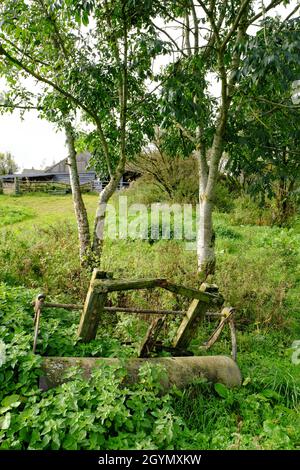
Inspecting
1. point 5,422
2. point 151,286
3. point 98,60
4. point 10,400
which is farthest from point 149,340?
point 98,60

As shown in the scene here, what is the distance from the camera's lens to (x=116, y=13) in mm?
4820

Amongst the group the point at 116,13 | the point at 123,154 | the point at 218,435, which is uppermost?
the point at 116,13

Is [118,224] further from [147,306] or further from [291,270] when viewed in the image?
[147,306]

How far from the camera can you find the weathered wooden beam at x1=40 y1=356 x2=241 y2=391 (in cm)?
293

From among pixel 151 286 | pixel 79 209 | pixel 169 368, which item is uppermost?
pixel 79 209

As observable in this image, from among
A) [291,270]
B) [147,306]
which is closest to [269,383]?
[147,306]

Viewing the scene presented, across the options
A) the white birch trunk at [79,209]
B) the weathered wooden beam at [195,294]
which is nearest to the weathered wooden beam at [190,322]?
the weathered wooden beam at [195,294]

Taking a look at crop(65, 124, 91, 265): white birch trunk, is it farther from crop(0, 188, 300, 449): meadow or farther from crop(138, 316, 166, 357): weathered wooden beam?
crop(138, 316, 166, 357): weathered wooden beam

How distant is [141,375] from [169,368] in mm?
343

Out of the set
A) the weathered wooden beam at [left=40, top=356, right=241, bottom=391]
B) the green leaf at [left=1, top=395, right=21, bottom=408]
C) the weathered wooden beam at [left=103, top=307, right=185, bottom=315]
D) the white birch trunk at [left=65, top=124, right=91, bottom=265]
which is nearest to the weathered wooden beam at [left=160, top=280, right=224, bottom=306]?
the weathered wooden beam at [left=103, top=307, right=185, bottom=315]

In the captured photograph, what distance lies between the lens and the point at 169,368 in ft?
10.5

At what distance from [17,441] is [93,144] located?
5.15 meters

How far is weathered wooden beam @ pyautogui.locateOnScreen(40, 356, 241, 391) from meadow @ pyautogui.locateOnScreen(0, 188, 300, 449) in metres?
0.10

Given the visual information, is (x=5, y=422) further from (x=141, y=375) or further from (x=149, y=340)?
(x=149, y=340)
